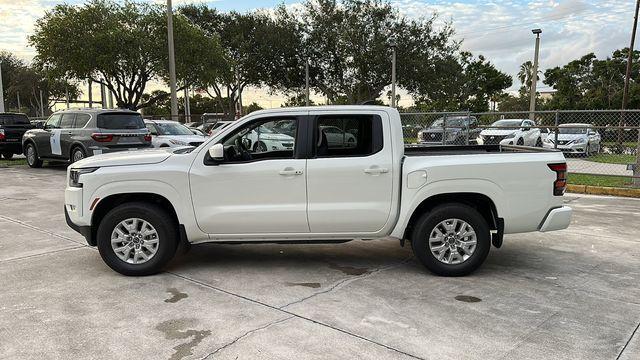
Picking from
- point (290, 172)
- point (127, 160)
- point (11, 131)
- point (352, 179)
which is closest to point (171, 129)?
point (11, 131)

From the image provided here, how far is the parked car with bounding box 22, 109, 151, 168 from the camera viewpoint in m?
13.6

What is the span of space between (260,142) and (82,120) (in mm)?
10269

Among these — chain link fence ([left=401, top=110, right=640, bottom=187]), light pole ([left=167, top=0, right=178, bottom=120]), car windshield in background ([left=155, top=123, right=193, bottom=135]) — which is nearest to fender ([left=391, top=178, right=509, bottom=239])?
chain link fence ([left=401, top=110, right=640, bottom=187])

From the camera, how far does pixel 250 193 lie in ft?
17.2

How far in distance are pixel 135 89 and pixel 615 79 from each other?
1855 inches

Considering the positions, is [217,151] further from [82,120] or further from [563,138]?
[563,138]

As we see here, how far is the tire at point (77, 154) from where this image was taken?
1390cm

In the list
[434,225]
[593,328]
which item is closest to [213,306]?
[434,225]

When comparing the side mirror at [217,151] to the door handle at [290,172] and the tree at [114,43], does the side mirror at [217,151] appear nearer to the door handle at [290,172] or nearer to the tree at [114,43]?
the door handle at [290,172]

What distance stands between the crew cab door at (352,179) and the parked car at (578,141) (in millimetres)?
12363

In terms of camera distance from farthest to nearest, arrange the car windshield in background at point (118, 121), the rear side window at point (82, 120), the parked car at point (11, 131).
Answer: the parked car at point (11, 131), the rear side window at point (82, 120), the car windshield in background at point (118, 121)

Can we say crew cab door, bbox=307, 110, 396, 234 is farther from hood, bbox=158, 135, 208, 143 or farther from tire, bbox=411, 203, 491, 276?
hood, bbox=158, 135, 208, 143

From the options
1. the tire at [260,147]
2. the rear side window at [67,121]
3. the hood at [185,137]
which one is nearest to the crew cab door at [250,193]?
the tire at [260,147]

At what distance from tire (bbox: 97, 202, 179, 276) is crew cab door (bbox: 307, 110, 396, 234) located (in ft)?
5.05
